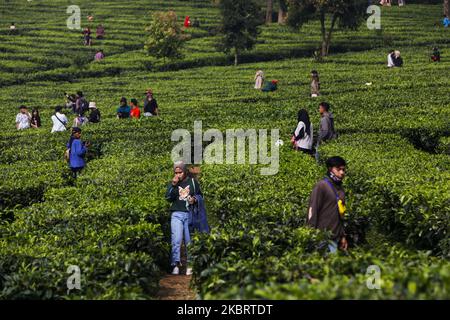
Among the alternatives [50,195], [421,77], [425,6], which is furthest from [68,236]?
[425,6]

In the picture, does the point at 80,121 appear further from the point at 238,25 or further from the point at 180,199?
the point at 238,25

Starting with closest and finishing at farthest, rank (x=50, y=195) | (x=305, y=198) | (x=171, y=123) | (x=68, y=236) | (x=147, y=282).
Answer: (x=147, y=282)
(x=68, y=236)
(x=305, y=198)
(x=50, y=195)
(x=171, y=123)

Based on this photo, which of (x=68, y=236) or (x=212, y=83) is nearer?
(x=68, y=236)

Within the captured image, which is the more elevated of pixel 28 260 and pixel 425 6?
pixel 425 6

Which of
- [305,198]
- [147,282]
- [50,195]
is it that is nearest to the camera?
A: [147,282]

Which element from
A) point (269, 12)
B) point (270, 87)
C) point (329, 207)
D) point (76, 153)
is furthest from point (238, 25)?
point (329, 207)

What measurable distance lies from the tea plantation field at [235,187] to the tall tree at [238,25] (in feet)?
6.45

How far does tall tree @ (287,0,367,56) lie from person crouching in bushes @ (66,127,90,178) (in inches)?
1248

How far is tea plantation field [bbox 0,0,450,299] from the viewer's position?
987cm

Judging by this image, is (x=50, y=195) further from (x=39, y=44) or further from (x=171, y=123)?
(x=39, y=44)

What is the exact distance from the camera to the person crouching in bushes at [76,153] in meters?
21.2

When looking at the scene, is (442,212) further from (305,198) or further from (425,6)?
(425,6)

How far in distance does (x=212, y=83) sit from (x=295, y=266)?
1378 inches

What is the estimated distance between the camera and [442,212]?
44.3 feet
